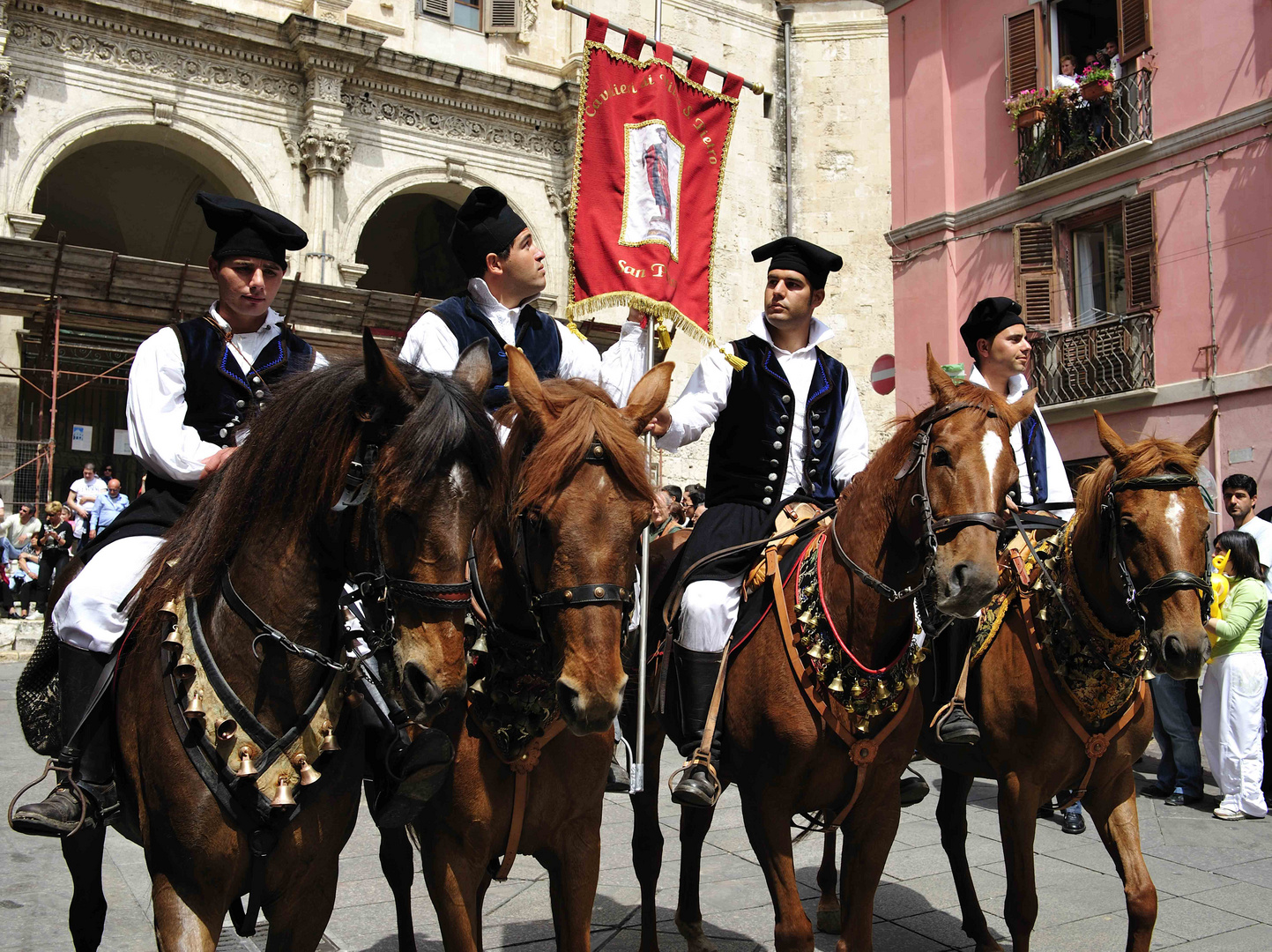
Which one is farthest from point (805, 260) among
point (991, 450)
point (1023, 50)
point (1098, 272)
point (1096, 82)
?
point (1023, 50)

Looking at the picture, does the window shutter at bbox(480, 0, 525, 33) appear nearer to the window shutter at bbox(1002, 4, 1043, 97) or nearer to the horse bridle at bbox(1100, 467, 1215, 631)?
the window shutter at bbox(1002, 4, 1043, 97)

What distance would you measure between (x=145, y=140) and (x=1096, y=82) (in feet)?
52.2

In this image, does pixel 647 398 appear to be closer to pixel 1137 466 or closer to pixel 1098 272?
pixel 1137 466

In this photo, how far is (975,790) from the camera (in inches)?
337

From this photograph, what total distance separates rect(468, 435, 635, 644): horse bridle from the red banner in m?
1.84

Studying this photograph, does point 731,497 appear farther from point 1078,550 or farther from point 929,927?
point 929,927

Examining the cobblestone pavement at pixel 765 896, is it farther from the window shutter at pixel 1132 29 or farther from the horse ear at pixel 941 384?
the window shutter at pixel 1132 29

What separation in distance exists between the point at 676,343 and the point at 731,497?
21.0 m

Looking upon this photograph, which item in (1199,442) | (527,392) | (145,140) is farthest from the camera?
(145,140)

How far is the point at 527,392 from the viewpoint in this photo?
3158mm

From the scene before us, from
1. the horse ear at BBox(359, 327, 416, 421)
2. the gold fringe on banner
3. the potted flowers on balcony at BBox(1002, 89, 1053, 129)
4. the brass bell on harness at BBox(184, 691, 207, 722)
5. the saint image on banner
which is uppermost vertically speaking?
the potted flowers on balcony at BBox(1002, 89, 1053, 129)

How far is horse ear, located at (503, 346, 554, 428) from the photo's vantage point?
3.14 metres

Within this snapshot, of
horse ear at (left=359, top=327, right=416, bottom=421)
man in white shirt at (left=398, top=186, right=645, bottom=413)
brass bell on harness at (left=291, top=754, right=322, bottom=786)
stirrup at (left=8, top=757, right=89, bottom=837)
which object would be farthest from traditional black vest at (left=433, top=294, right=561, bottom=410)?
stirrup at (left=8, top=757, right=89, bottom=837)

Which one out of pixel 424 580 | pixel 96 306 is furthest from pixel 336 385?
pixel 96 306
